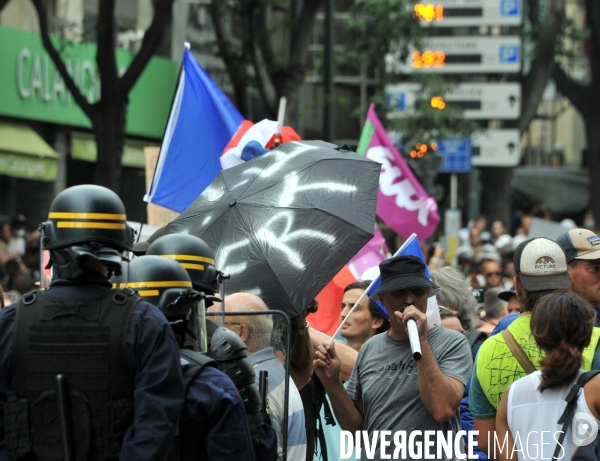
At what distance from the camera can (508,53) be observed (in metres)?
23.1

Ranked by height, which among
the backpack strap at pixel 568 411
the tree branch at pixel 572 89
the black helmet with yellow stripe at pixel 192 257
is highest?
the tree branch at pixel 572 89

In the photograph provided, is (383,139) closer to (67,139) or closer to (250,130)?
(250,130)

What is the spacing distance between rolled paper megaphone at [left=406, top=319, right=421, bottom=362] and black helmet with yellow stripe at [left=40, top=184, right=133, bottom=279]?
134 centimetres

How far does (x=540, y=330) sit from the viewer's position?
14.9 ft

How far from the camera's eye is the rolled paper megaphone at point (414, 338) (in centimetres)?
483

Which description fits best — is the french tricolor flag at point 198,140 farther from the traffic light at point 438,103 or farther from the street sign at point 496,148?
the street sign at point 496,148

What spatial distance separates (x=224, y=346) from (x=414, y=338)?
0.92 m

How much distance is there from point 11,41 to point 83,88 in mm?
1938

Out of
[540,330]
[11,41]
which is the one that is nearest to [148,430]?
[540,330]

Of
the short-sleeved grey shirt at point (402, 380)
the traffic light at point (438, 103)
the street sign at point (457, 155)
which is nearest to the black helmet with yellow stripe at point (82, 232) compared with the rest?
the short-sleeved grey shirt at point (402, 380)

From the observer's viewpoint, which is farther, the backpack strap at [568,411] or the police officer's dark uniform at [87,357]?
the backpack strap at [568,411]

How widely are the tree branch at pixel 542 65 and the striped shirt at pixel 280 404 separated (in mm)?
19969

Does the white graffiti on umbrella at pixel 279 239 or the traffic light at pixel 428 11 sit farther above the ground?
the traffic light at pixel 428 11

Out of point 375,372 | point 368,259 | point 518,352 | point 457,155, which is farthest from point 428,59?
point 518,352
